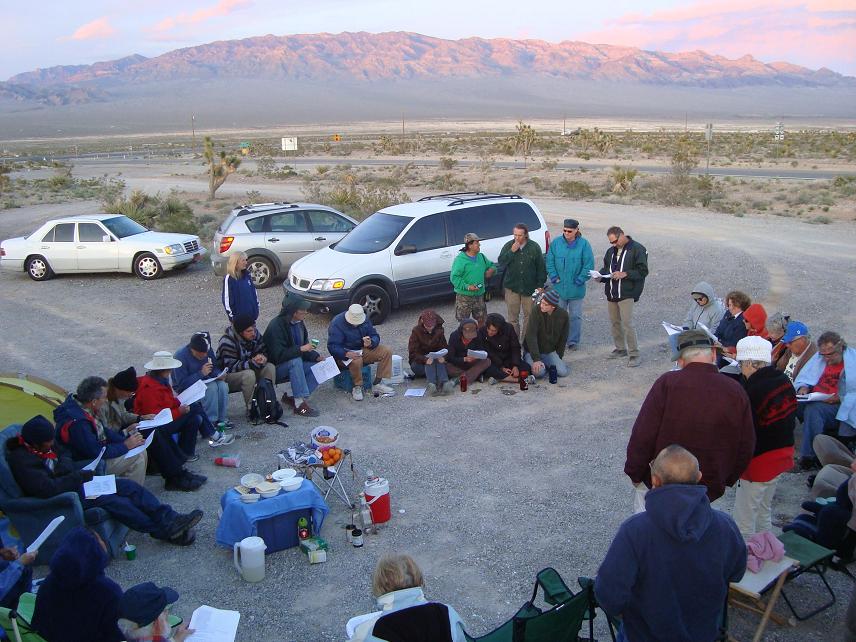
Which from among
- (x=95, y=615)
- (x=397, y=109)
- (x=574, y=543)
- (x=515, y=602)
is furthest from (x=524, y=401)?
(x=397, y=109)

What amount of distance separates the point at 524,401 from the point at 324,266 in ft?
15.5

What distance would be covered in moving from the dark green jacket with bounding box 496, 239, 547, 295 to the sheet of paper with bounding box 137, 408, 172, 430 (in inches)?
214

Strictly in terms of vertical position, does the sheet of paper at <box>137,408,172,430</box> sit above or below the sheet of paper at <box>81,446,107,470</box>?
above

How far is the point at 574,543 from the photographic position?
6324 millimetres

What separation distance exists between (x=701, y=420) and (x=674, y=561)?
1.42 m

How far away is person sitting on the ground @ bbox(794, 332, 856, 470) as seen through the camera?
7.28 metres

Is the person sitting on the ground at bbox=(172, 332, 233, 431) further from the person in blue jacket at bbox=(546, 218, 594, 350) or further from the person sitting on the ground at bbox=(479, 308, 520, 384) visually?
the person in blue jacket at bbox=(546, 218, 594, 350)

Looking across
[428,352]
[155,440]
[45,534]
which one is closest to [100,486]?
[45,534]

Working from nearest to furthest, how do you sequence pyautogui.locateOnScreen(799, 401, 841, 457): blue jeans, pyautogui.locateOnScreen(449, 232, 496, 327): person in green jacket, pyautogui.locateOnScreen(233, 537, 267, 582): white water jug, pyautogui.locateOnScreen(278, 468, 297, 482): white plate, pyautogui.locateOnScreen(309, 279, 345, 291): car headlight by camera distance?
pyautogui.locateOnScreen(233, 537, 267, 582): white water jug → pyautogui.locateOnScreen(278, 468, 297, 482): white plate → pyautogui.locateOnScreen(799, 401, 841, 457): blue jeans → pyautogui.locateOnScreen(449, 232, 496, 327): person in green jacket → pyautogui.locateOnScreen(309, 279, 345, 291): car headlight

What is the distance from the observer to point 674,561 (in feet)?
12.2

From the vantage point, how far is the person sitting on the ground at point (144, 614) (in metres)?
4.21

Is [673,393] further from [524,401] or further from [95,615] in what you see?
[524,401]

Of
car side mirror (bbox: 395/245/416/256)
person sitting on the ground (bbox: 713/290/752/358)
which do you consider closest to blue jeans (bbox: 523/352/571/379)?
person sitting on the ground (bbox: 713/290/752/358)

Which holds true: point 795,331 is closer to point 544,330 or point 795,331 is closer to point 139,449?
point 544,330
